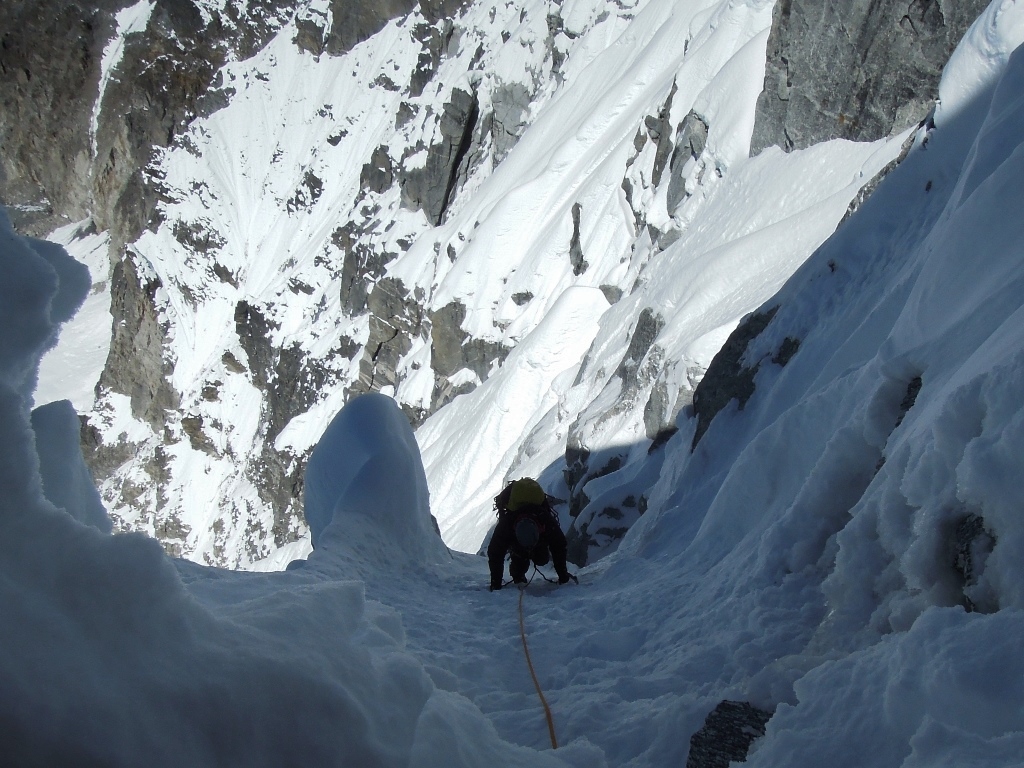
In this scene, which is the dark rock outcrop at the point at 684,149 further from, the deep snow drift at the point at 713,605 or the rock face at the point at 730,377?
the deep snow drift at the point at 713,605

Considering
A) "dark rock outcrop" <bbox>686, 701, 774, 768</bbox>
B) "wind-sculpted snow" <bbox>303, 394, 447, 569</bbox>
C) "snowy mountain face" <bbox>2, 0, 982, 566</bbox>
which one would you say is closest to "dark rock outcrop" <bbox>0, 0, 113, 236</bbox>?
"snowy mountain face" <bbox>2, 0, 982, 566</bbox>

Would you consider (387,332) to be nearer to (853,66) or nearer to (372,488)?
(853,66)

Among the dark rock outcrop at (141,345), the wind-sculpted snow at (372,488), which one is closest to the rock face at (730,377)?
the wind-sculpted snow at (372,488)

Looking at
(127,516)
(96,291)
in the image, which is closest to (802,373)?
(127,516)

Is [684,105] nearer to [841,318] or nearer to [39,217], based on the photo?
[841,318]

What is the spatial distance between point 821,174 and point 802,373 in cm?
992

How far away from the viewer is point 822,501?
3.71m

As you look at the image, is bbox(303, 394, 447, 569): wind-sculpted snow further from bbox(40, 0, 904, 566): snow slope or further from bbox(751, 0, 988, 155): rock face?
bbox(751, 0, 988, 155): rock face

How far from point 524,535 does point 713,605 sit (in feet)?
8.10

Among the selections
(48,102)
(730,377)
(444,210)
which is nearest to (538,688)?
(730,377)

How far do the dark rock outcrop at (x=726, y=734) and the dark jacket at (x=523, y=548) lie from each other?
3.59 m

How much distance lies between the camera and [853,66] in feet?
48.7

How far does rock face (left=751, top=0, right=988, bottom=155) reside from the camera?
13.2 metres

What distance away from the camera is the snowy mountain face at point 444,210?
1364cm
